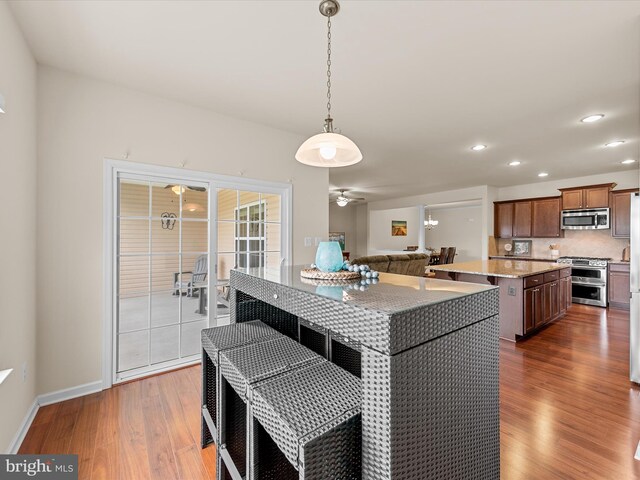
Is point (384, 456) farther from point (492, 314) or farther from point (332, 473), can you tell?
point (492, 314)

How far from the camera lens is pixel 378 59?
219 centimetres

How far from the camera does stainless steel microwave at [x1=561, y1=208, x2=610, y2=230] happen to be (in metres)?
5.50

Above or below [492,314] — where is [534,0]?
above

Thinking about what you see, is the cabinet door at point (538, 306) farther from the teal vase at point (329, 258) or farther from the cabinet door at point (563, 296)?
the teal vase at point (329, 258)

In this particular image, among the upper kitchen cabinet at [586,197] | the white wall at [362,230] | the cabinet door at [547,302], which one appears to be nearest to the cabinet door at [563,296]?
the cabinet door at [547,302]

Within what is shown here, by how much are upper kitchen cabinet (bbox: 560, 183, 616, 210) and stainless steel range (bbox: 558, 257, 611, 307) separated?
103 cm

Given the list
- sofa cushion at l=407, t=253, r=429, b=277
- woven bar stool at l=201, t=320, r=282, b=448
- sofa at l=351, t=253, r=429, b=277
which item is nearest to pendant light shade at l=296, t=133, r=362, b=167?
woven bar stool at l=201, t=320, r=282, b=448

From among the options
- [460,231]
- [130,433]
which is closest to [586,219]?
[460,231]

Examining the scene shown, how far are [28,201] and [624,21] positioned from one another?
404cm

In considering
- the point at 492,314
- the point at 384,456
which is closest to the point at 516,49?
the point at 492,314

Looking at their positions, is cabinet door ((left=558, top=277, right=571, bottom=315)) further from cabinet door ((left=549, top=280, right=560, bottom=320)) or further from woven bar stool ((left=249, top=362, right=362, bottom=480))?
woven bar stool ((left=249, top=362, right=362, bottom=480))

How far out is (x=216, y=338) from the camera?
1624mm

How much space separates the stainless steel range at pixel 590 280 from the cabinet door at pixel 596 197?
3.36ft

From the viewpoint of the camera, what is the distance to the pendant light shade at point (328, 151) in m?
1.80
